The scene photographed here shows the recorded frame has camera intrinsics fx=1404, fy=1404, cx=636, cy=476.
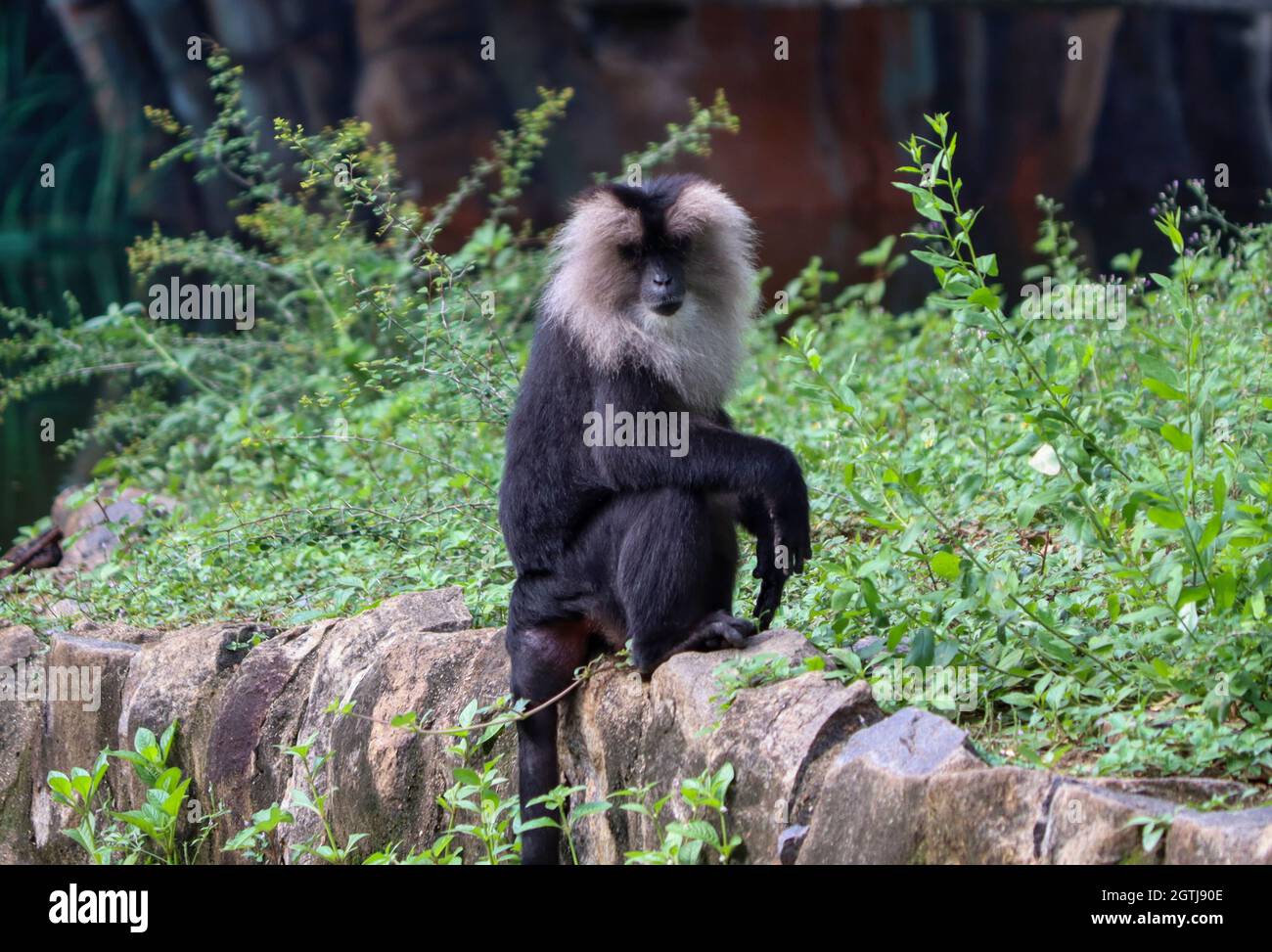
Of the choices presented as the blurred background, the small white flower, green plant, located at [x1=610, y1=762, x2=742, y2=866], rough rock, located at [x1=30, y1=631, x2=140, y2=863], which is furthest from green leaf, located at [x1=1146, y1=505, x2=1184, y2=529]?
the blurred background

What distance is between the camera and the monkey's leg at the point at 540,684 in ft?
13.8

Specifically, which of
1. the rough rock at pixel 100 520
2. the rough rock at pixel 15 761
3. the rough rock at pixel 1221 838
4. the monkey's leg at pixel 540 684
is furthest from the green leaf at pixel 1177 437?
the rough rock at pixel 100 520

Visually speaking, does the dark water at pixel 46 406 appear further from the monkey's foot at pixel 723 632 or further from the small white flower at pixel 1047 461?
the small white flower at pixel 1047 461

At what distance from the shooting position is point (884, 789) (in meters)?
3.27

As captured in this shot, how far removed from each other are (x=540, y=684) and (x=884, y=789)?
4.42 ft

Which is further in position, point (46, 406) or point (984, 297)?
point (46, 406)

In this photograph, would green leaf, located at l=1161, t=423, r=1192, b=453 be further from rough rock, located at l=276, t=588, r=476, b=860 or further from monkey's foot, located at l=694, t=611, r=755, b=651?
rough rock, located at l=276, t=588, r=476, b=860

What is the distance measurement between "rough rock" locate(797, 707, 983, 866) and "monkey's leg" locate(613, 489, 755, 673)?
75 cm

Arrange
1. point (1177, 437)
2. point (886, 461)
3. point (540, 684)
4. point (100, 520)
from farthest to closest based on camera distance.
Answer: point (100, 520) < point (540, 684) < point (886, 461) < point (1177, 437)

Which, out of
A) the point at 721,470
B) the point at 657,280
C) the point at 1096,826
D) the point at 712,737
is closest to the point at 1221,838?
the point at 1096,826

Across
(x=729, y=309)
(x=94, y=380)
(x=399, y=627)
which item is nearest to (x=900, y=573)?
(x=729, y=309)

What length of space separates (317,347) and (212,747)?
4.60 m

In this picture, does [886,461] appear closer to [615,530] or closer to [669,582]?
[669,582]
